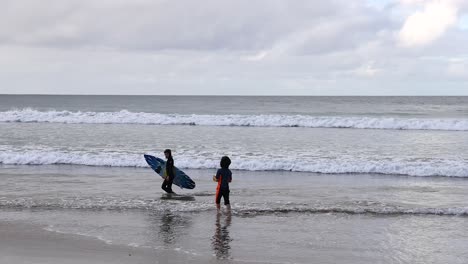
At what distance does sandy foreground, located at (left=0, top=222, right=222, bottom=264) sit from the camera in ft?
27.8

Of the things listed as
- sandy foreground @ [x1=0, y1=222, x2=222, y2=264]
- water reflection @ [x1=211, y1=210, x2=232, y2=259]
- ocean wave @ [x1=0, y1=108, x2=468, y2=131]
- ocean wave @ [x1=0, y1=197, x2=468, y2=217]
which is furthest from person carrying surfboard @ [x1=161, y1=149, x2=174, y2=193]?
ocean wave @ [x1=0, y1=108, x2=468, y2=131]

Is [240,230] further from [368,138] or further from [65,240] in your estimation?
[368,138]

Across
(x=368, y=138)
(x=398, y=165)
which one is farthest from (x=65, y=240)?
(x=368, y=138)

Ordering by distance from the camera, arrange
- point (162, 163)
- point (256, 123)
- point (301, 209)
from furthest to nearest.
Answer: point (256, 123), point (162, 163), point (301, 209)

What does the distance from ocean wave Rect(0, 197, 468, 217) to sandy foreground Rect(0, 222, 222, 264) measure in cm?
259

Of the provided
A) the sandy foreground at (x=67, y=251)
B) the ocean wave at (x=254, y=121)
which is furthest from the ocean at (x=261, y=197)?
the ocean wave at (x=254, y=121)

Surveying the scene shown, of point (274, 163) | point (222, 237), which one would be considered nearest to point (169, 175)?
point (222, 237)

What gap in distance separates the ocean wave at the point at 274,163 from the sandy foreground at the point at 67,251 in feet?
32.7

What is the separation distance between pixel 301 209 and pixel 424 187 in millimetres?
5233

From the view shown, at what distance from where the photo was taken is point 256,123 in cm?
4094

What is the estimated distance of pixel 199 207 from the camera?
1273 cm

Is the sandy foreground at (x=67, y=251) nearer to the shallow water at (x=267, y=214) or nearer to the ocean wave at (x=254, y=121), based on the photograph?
the shallow water at (x=267, y=214)

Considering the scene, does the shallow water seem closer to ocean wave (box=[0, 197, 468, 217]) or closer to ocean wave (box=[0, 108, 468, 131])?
ocean wave (box=[0, 197, 468, 217])

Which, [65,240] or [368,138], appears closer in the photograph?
[65,240]
